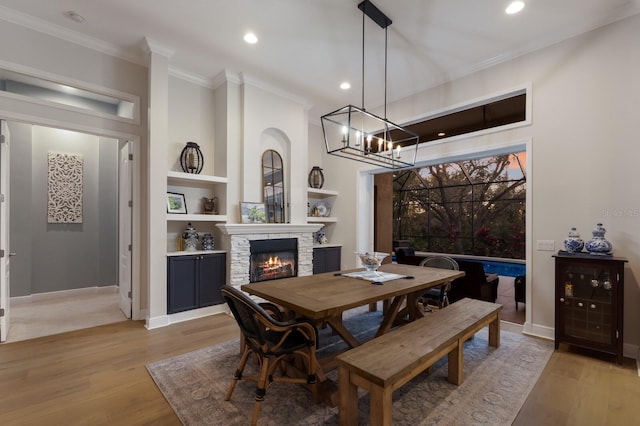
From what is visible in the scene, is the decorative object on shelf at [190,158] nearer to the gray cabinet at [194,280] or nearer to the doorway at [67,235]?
the doorway at [67,235]

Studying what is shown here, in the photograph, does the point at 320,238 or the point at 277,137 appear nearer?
the point at 277,137

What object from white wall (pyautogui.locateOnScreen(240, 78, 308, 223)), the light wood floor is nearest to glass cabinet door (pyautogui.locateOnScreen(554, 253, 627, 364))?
the light wood floor

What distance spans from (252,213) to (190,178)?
1.04m

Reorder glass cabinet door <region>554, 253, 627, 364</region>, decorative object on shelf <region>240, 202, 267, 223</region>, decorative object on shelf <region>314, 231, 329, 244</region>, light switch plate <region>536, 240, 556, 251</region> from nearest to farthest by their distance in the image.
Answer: glass cabinet door <region>554, 253, 627, 364</region> → light switch plate <region>536, 240, 556, 251</region> → decorative object on shelf <region>240, 202, 267, 223</region> → decorative object on shelf <region>314, 231, 329, 244</region>

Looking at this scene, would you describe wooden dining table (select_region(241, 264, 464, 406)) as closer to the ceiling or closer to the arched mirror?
the arched mirror

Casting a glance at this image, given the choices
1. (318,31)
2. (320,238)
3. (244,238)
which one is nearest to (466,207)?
(320,238)

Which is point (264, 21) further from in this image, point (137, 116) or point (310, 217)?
point (310, 217)

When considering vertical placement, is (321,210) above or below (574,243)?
above

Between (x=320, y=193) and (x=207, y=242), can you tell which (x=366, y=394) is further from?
(x=320, y=193)

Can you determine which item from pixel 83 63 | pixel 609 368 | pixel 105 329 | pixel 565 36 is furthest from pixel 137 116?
pixel 609 368

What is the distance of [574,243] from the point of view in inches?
123

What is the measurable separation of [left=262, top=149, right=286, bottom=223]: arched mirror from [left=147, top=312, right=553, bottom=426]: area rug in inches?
95.7

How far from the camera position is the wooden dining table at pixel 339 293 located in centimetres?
215

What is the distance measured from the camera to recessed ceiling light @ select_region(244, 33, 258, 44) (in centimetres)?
357
